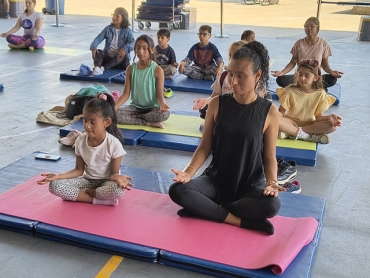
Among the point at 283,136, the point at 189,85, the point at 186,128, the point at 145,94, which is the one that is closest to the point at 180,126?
the point at 186,128

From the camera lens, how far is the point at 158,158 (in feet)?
13.9

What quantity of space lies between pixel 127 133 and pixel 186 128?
1.88ft

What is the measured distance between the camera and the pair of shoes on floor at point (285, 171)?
147 inches

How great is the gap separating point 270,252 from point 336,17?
671 inches

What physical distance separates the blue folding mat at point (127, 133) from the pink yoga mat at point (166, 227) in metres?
1.21

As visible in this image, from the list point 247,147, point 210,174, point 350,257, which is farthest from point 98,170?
point 350,257

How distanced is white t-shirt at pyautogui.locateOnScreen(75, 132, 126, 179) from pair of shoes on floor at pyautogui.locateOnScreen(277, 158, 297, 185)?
1233mm

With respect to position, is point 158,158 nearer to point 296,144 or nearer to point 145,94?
point 145,94

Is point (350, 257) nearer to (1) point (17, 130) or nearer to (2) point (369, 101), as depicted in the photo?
(1) point (17, 130)

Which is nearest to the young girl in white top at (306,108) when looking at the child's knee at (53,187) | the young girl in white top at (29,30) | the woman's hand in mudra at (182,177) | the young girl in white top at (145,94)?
the young girl in white top at (145,94)

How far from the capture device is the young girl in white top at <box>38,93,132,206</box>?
3.07 metres

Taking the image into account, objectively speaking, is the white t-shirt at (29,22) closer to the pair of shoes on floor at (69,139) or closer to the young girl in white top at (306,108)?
the pair of shoes on floor at (69,139)

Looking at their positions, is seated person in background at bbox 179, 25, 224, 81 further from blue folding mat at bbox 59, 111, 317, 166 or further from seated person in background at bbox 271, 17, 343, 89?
blue folding mat at bbox 59, 111, 317, 166

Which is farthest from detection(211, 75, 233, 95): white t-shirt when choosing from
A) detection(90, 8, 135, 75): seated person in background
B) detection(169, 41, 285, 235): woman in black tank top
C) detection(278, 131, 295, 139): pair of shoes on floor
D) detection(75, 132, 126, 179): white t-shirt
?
detection(90, 8, 135, 75): seated person in background
